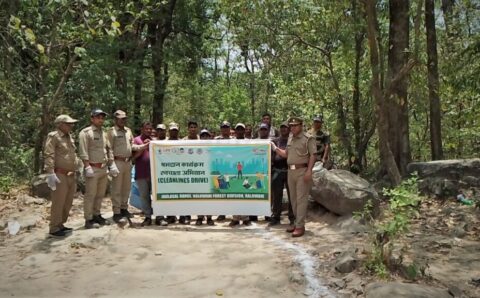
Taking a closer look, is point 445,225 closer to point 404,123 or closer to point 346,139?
point 404,123

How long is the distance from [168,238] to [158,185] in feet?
4.43

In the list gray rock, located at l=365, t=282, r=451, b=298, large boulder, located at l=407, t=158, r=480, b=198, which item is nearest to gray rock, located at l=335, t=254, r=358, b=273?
gray rock, located at l=365, t=282, r=451, b=298

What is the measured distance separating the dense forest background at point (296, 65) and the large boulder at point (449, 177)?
0.58 metres

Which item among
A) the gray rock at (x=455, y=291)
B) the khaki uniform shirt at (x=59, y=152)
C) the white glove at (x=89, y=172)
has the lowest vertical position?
the gray rock at (x=455, y=291)

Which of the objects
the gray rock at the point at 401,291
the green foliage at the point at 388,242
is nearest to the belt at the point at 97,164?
the green foliage at the point at 388,242

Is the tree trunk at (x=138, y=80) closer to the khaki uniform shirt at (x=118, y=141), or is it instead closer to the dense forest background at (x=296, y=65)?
the dense forest background at (x=296, y=65)

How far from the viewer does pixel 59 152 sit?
736 cm

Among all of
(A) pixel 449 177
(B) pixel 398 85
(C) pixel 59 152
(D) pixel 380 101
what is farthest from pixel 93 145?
(B) pixel 398 85

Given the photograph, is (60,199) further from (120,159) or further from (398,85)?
(398,85)

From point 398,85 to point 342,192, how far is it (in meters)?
3.54

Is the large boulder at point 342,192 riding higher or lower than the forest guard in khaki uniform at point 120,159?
lower

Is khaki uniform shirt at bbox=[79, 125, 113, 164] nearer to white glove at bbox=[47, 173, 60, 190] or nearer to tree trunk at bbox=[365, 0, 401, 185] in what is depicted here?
white glove at bbox=[47, 173, 60, 190]

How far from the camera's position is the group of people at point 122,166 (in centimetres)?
739

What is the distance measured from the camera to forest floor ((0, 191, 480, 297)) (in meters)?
5.58
